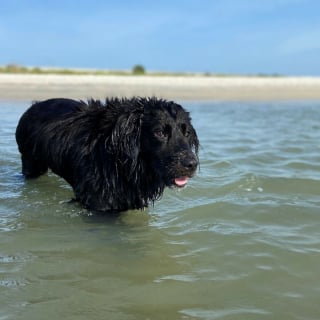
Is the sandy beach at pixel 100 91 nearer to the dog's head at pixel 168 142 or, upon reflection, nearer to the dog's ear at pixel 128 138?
the dog's ear at pixel 128 138

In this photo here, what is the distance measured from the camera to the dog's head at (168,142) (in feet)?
15.1

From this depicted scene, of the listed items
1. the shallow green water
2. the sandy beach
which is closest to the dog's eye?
the shallow green water

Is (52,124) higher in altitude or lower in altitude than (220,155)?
higher

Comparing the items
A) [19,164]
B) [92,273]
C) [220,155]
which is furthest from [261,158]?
[92,273]

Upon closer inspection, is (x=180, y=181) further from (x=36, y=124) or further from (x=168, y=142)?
(x=36, y=124)

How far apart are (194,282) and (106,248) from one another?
40.1 inches

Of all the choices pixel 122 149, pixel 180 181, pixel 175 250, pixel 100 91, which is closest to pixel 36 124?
pixel 122 149

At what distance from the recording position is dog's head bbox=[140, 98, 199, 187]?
4.61 metres

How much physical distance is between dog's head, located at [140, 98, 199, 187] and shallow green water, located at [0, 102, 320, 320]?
650 millimetres

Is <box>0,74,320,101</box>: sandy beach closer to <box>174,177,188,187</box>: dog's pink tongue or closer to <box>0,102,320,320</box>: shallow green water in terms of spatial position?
<box>0,102,320,320</box>: shallow green water

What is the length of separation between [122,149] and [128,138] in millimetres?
144

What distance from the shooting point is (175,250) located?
15.2 ft

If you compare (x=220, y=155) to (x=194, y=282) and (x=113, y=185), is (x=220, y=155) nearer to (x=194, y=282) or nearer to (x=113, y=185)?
(x=113, y=185)

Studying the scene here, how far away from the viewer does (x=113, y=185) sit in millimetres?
5246
